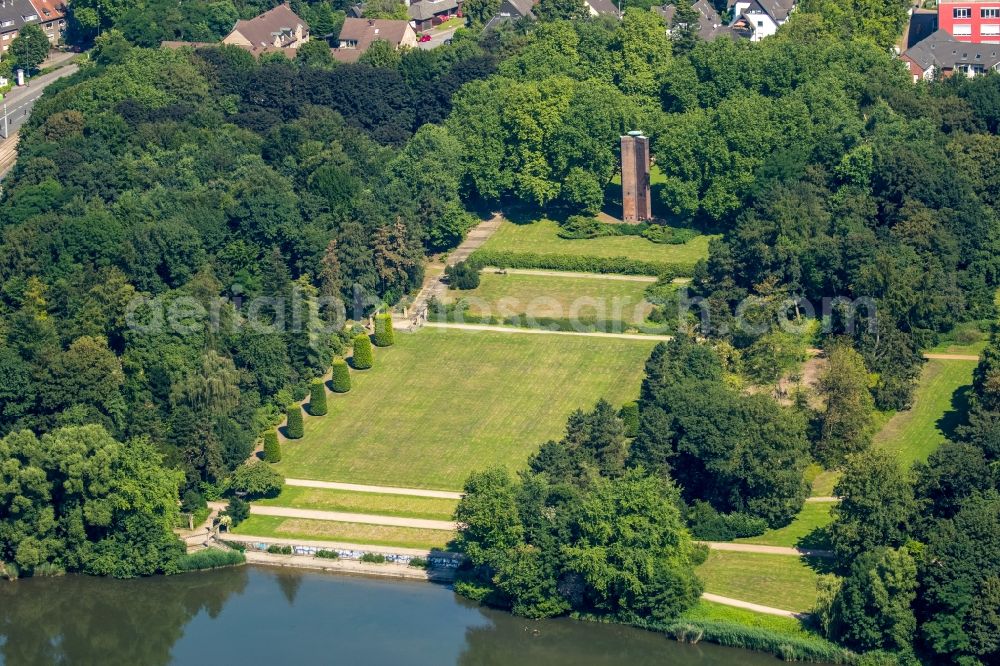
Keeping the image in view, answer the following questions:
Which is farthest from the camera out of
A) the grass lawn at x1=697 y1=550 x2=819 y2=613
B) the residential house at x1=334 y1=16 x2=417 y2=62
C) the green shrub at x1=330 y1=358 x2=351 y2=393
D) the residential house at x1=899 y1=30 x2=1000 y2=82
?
the residential house at x1=334 y1=16 x2=417 y2=62

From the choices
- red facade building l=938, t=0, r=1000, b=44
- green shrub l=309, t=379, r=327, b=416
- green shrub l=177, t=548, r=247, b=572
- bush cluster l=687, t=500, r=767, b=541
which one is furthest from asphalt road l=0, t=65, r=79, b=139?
bush cluster l=687, t=500, r=767, b=541

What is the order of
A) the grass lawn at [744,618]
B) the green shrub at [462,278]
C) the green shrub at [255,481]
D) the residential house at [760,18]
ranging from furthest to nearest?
the residential house at [760,18] → the green shrub at [462,278] → the green shrub at [255,481] → the grass lawn at [744,618]

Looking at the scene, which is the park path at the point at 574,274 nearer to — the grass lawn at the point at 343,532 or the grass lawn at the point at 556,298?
the grass lawn at the point at 556,298

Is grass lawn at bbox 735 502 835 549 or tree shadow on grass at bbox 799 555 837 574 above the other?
grass lawn at bbox 735 502 835 549

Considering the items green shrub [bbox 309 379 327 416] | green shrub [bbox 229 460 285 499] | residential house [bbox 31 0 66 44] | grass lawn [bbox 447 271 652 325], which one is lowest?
green shrub [bbox 229 460 285 499]

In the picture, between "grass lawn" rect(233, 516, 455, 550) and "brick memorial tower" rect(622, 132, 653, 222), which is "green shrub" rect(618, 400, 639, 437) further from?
"brick memorial tower" rect(622, 132, 653, 222)

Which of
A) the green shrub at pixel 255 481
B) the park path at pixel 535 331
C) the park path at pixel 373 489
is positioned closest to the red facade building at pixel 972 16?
the park path at pixel 535 331

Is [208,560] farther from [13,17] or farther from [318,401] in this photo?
[13,17]

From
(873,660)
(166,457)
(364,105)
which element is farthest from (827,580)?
(364,105)

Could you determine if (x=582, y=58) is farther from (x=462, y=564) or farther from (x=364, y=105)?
(x=462, y=564)
